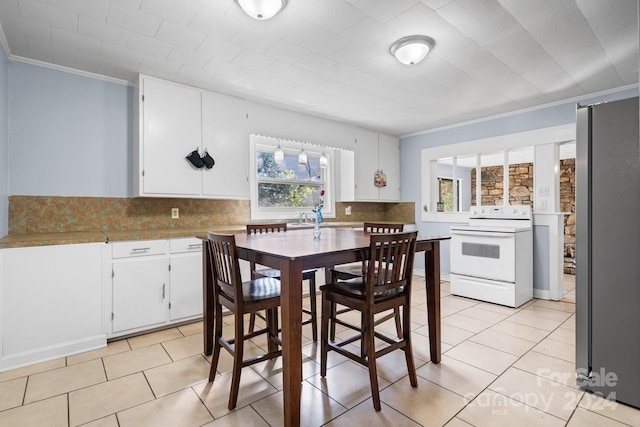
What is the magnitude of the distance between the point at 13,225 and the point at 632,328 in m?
4.39

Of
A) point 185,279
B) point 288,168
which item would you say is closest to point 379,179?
point 288,168

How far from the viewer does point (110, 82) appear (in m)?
3.04

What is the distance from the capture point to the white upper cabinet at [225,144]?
3350mm

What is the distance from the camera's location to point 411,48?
236 cm

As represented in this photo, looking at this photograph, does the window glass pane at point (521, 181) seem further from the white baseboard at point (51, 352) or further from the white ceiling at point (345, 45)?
the white baseboard at point (51, 352)

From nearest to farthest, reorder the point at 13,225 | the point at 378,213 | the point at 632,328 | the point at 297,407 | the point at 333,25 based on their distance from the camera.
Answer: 1. the point at 297,407
2. the point at 632,328
3. the point at 333,25
4. the point at 13,225
5. the point at 378,213

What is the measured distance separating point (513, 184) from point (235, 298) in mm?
7133

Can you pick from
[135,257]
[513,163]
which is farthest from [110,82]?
[513,163]

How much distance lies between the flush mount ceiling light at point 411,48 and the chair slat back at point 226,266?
1.87m

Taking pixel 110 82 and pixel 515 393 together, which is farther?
pixel 110 82

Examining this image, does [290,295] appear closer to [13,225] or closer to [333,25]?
Answer: [333,25]

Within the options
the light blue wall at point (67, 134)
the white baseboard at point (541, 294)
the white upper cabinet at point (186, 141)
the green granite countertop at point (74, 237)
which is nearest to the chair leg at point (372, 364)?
the green granite countertop at point (74, 237)

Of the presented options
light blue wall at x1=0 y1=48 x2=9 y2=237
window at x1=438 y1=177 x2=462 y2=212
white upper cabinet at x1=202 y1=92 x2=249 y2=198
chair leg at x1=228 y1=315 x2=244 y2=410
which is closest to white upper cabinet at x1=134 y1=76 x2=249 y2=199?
white upper cabinet at x1=202 y1=92 x2=249 y2=198

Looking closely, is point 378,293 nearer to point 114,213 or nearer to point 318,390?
point 318,390
